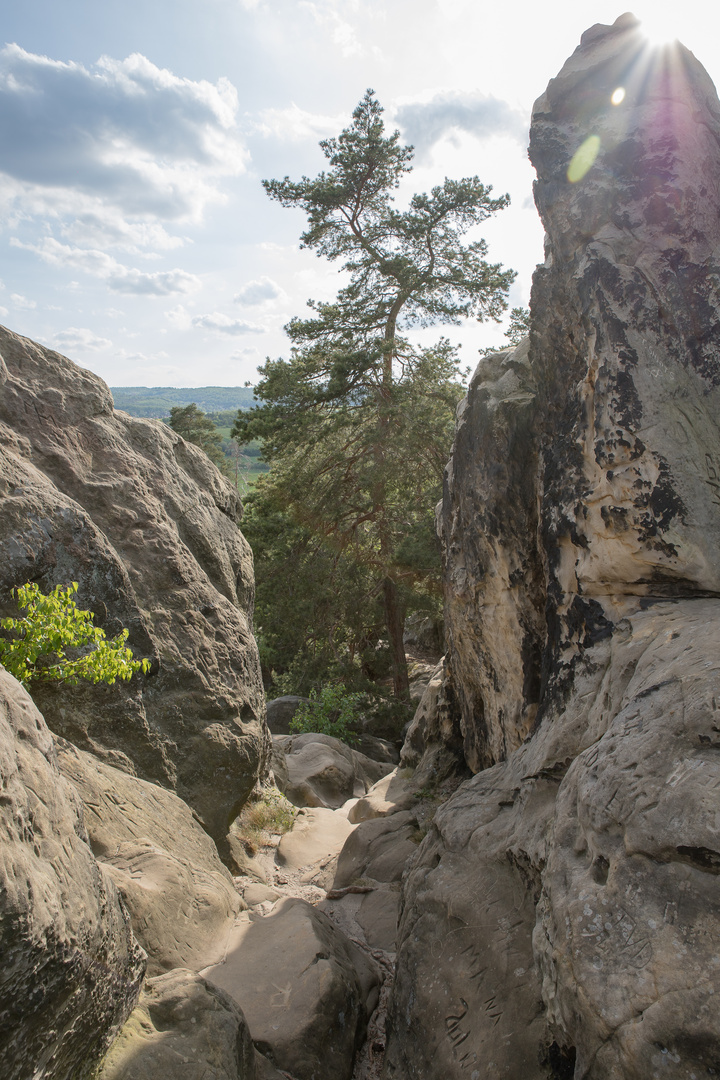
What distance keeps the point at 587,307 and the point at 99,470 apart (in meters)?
5.02

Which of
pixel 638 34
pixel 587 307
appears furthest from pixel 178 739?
pixel 638 34

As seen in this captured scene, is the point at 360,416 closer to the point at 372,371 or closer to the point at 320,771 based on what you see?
the point at 372,371

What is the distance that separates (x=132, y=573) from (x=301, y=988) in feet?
13.2

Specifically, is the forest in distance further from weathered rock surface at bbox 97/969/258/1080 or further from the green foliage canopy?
the green foliage canopy

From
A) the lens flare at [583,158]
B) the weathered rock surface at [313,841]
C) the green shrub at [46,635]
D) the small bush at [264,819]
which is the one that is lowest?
the weathered rock surface at [313,841]

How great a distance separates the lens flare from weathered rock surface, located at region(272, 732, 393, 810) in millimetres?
7790

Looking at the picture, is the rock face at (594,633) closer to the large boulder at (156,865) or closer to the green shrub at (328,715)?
the large boulder at (156,865)

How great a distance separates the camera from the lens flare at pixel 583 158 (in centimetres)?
538

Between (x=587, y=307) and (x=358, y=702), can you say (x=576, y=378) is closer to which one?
(x=587, y=307)

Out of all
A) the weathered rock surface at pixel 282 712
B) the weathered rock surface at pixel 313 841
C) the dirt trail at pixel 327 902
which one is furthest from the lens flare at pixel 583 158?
the weathered rock surface at pixel 282 712

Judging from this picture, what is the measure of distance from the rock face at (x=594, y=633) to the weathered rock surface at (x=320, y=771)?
3.93 metres

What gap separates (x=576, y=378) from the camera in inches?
205

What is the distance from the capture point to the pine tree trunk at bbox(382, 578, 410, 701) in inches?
605

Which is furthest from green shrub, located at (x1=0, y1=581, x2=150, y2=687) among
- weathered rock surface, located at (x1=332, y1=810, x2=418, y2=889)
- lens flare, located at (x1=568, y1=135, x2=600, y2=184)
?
lens flare, located at (x1=568, y1=135, x2=600, y2=184)
